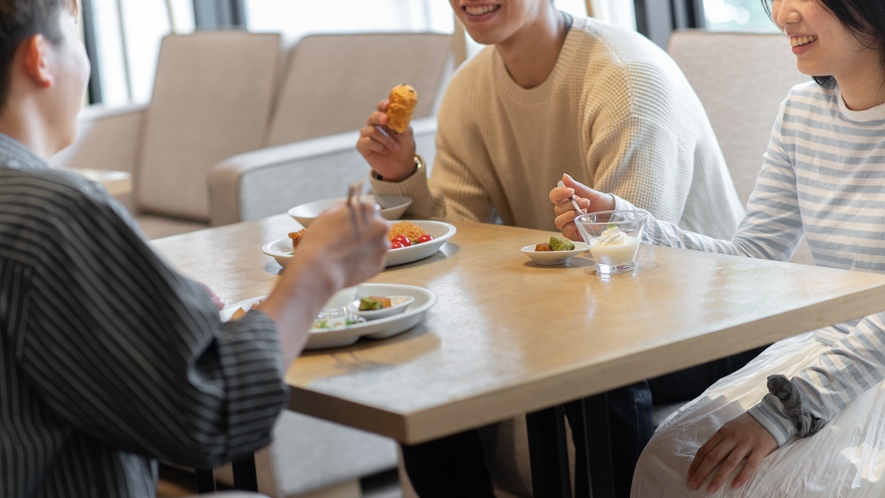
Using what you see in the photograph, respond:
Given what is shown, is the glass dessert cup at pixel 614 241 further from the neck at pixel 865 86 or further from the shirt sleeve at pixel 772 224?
the neck at pixel 865 86

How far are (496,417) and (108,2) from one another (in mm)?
5064

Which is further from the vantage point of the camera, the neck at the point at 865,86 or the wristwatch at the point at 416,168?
the wristwatch at the point at 416,168

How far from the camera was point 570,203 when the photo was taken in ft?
4.61

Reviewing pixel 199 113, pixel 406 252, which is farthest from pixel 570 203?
pixel 199 113

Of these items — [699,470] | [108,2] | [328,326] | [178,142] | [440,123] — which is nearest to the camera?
[328,326]

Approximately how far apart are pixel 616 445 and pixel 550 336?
615 millimetres

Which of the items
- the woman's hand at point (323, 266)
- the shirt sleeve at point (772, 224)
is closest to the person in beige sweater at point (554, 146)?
the shirt sleeve at point (772, 224)

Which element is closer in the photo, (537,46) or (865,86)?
(865,86)

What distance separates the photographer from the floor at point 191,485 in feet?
8.53

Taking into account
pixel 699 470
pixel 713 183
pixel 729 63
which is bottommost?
pixel 699 470

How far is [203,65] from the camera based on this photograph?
3.75m

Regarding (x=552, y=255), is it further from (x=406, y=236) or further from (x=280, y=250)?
(x=280, y=250)

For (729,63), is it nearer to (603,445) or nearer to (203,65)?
(603,445)

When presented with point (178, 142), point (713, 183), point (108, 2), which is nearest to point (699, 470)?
point (713, 183)
